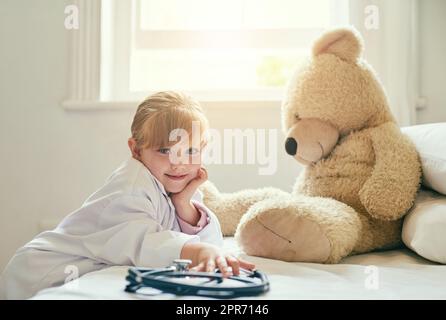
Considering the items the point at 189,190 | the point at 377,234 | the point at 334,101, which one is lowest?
the point at 377,234

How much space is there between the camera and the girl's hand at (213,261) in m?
0.79

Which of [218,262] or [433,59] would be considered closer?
[218,262]

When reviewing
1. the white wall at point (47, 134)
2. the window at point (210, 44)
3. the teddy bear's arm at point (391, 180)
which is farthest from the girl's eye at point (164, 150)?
the window at point (210, 44)

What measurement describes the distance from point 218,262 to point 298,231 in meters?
0.26

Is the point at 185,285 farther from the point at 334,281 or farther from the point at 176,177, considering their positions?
the point at 176,177

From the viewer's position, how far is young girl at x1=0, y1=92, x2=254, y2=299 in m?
0.98

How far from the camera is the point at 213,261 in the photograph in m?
0.82

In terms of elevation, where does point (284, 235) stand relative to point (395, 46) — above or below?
below

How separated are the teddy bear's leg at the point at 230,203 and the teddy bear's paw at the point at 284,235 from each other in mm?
392

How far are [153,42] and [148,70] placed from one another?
11 centimetres

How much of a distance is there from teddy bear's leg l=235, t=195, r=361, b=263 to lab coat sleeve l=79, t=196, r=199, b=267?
16 centimetres

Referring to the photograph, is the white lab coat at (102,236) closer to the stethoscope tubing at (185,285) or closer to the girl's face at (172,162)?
the girl's face at (172,162)

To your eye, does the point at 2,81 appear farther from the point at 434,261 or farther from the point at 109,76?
the point at 434,261

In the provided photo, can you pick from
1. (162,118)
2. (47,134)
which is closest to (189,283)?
(162,118)
